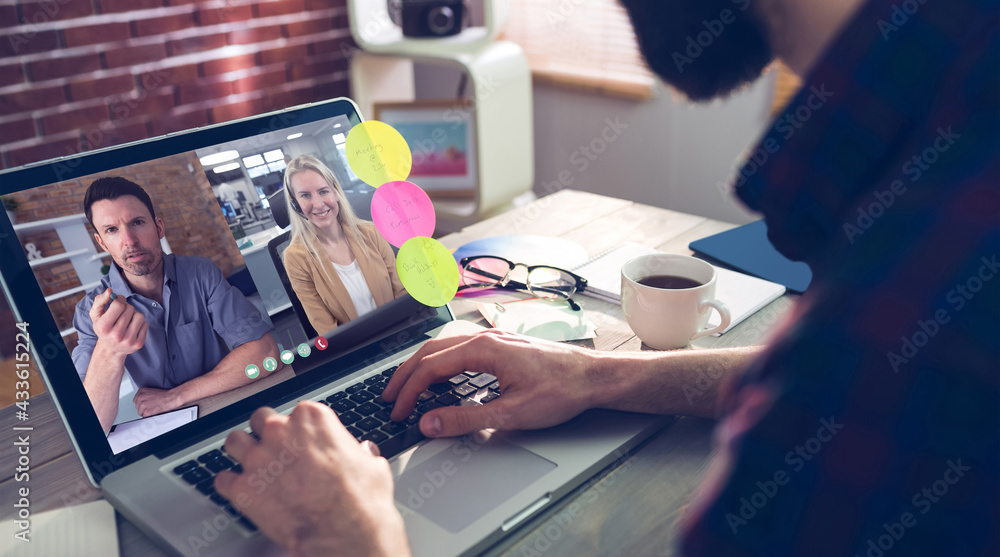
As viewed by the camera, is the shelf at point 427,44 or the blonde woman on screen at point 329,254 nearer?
the blonde woman on screen at point 329,254

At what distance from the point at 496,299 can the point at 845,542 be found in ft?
2.10

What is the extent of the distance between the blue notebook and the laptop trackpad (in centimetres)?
54

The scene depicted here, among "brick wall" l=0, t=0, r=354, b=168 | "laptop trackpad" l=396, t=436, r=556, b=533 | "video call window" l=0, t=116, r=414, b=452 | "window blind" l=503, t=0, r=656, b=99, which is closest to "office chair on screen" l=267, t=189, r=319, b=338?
"video call window" l=0, t=116, r=414, b=452

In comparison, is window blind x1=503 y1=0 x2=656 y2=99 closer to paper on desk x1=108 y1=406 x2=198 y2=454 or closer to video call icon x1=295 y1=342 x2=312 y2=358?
video call icon x1=295 y1=342 x2=312 y2=358

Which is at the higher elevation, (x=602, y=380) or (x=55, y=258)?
(x=55, y=258)

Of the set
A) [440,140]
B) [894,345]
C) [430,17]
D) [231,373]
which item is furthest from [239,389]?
[430,17]

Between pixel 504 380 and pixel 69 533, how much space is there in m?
0.38

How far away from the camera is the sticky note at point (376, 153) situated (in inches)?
30.6

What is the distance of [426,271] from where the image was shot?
81cm

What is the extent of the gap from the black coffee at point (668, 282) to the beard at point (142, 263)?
530 millimetres

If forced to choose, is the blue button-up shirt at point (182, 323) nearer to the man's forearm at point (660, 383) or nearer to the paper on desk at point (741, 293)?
the man's forearm at point (660, 383)

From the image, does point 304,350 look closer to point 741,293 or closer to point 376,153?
point 376,153

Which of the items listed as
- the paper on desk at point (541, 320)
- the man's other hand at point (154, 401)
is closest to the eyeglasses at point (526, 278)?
the paper on desk at point (541, 320)

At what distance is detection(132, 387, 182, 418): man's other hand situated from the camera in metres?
0.60
